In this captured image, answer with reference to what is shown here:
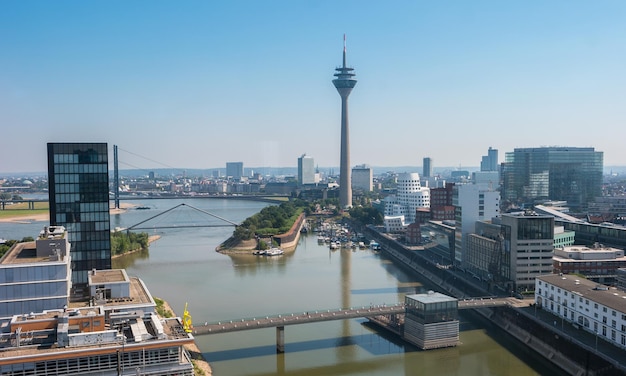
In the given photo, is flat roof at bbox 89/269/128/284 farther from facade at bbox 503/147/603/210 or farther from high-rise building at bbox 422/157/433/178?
high-rise building at bbox 422/157/433/178

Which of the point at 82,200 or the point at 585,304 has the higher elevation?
the point at 82,200

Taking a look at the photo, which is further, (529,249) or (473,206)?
(473,206)

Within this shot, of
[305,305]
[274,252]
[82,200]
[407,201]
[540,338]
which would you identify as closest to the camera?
[540,338]

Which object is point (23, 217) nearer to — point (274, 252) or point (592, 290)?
point (274, 252)

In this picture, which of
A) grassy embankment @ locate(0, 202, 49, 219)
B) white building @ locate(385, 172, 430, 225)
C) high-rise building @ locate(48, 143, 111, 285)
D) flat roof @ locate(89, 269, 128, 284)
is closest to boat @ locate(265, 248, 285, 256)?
white building @ locate(385, 172, 430, 225)

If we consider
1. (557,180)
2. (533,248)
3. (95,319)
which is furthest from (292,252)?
(557,180)

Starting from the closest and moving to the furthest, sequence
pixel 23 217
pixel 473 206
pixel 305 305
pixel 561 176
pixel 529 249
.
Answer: pixel 529 249
pixel 305 305
pixel 473 206
pixel 561 176
pixel 23 217

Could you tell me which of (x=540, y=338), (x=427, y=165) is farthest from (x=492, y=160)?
(x=540, y=338)

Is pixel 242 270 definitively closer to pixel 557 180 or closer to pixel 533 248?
pixel 533 248
